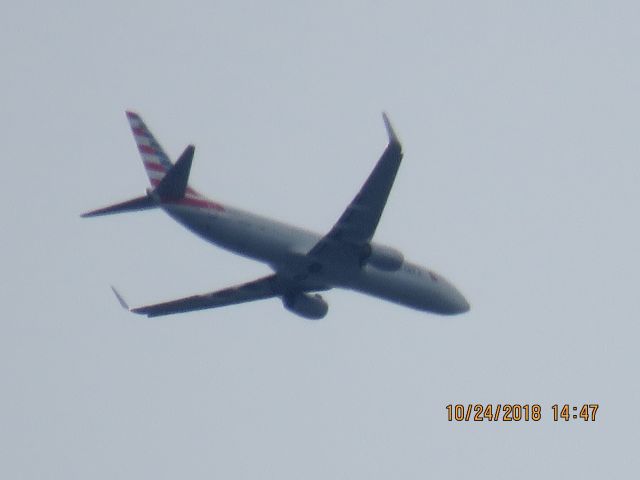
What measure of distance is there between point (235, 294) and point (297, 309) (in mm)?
2529

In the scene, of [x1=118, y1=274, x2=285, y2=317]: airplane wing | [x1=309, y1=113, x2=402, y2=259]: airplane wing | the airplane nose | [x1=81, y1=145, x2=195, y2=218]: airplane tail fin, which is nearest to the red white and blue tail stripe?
[x1=81, y1=145, x2=195, y2=218]: airplane tail fin

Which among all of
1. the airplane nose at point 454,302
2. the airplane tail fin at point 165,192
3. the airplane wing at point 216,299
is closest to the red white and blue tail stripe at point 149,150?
the airplane tail fin at point 165,192

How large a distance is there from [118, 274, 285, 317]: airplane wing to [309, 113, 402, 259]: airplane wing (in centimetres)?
549

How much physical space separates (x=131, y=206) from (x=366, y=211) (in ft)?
25.5

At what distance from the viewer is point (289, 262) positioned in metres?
52.9

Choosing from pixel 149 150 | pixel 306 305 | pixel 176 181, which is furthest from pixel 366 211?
Answer: pixel 149 150

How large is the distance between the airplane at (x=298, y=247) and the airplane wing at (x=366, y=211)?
0.10ft

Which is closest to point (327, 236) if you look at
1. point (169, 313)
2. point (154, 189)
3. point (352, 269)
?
point (352, 269)

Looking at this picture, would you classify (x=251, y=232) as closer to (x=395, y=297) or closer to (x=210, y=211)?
(x=210, y=211)

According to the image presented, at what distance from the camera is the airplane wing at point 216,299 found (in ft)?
188

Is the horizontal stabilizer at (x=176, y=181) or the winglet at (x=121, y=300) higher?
the horizontal stabilizer at (x=176, y=181)

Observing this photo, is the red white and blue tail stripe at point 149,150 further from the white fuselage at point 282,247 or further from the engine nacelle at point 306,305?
the engine nacelle at point 306,305

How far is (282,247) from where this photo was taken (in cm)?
5250

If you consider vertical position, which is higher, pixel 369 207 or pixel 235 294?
pixel 369 207
